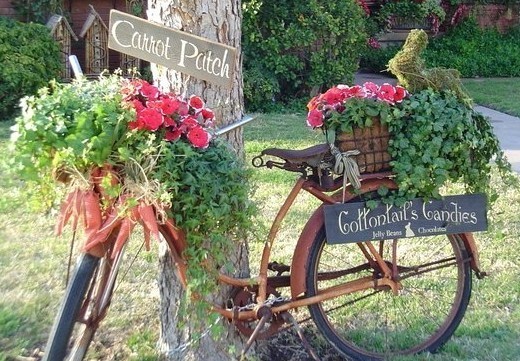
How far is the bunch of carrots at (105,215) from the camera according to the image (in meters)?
2.91

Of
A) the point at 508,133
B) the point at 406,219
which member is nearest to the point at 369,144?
the point at 406,219

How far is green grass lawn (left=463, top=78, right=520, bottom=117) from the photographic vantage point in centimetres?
1150

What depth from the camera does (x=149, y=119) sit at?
293cm

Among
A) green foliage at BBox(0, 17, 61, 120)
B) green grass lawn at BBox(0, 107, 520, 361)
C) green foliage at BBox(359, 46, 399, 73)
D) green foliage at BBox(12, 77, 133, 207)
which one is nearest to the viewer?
green foliage at BBox(12, 77, 133, 207)

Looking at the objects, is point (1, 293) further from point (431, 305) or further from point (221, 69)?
point (431, 305)

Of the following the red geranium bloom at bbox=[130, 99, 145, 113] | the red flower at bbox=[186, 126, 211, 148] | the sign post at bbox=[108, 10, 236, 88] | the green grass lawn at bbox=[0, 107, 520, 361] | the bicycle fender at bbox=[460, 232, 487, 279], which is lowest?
the green grass lawn at bbox=[0, 107, 520, 361]

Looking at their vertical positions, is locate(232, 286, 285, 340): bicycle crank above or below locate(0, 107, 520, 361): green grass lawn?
above

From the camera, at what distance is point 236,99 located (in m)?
3.57

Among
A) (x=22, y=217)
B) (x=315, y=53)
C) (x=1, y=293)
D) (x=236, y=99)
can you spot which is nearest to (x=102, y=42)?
(x=315, y=53)

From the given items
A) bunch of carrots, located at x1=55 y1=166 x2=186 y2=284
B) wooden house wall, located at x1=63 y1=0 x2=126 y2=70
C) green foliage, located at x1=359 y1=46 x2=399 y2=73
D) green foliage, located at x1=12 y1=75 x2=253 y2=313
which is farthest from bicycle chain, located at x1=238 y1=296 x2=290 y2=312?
green foliage, located at x1=359 y1=46 x2=399 y2=73

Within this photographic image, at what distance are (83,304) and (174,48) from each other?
106 centimetres

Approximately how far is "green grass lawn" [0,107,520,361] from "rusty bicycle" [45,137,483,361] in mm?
209

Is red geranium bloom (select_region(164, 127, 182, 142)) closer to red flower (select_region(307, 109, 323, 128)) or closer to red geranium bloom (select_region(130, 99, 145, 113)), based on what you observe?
red geranium bloom (select_region(130, 99, 145, 113))

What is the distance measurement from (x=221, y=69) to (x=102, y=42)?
8.69 m
